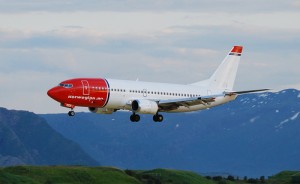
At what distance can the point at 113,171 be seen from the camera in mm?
159125

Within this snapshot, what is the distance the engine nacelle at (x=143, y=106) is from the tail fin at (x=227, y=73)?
17.3 meters

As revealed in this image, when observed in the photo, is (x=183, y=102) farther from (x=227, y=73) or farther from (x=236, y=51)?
(x=236, y=51)

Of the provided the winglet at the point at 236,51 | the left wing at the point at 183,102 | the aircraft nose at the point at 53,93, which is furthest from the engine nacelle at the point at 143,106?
the winglet at the point at 236,51

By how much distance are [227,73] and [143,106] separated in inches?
1000

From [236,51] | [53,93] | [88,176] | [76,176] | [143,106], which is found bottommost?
[76,176]

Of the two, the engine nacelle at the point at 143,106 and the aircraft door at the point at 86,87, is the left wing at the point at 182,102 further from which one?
the aircraft door at the point at 86,87

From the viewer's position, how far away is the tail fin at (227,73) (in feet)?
532

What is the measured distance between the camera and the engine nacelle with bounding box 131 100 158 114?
143m

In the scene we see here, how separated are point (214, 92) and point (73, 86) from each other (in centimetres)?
2910

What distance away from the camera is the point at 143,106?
143625 millimetres

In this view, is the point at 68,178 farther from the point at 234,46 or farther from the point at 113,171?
Result: the point at 234,46

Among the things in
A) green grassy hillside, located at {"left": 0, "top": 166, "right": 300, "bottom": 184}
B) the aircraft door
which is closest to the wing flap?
the aircraft door

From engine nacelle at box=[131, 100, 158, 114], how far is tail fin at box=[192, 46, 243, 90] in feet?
56.7

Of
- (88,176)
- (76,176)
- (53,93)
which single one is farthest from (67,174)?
(53,93)
